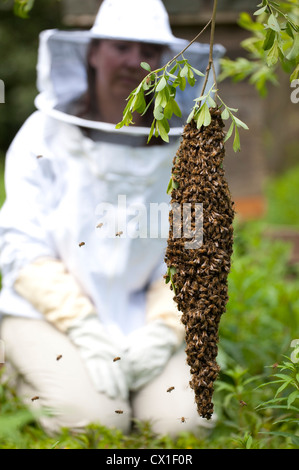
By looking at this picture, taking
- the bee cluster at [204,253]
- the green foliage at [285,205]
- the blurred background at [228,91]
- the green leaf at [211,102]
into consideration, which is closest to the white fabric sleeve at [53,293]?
the bee cluster at [204,253]

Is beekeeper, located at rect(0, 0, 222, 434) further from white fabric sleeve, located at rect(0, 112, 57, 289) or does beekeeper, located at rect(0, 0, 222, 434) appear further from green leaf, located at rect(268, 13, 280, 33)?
green leaf, located at rect(268, 13, 280, 33)

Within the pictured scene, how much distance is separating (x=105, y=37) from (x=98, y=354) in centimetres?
89

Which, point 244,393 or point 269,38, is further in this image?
point 244,393

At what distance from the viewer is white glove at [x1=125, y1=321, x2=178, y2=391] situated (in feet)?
5.70

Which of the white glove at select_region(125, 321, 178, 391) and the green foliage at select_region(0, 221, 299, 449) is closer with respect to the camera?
the green foliage at select_region(0, 221, 299, 449)

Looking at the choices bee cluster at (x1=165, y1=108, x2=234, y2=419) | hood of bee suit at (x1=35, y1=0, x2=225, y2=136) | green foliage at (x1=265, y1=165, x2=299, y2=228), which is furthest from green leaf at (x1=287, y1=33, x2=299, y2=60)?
green foliage at (x1=265, y1=165, x2=299, y2=228)

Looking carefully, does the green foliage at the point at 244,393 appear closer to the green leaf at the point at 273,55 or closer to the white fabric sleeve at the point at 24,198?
the green leaf at the point at 273,55

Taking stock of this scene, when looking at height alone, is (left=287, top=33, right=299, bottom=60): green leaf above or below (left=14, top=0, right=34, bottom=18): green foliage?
below

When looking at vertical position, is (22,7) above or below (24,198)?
above

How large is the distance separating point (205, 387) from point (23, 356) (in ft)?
3.06

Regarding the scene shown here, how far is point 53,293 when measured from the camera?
1.66 meters

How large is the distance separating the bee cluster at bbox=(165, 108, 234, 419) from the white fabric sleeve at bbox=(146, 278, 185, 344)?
2.64 ft

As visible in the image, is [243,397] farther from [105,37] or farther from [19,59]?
[19,59]

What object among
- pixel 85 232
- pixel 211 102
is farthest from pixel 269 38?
pixel 85 232
